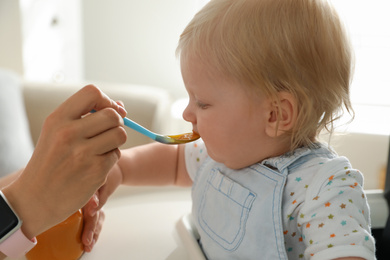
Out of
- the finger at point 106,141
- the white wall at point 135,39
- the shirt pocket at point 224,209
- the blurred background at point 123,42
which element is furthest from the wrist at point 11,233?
the white wall at point 135,39

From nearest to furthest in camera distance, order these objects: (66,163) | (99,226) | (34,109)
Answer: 1. (66,163)
2. (99,226)
3. (34,109)

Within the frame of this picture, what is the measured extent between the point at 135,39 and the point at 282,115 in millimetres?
1810

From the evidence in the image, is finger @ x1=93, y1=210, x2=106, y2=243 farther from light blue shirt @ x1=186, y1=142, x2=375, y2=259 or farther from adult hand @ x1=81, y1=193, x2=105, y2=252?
light blue shirt @ x1=186, y1=142, x2=375, y2=259

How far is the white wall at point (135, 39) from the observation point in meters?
2.26

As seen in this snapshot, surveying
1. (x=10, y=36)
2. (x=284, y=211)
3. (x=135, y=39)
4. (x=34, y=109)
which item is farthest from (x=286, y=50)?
(x=135, y=39)

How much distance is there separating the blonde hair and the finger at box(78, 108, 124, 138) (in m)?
0.17

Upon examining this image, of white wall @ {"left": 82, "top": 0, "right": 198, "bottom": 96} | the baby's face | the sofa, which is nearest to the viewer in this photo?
the baby's face

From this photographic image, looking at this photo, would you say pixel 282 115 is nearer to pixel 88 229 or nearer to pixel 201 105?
pixel 201 105

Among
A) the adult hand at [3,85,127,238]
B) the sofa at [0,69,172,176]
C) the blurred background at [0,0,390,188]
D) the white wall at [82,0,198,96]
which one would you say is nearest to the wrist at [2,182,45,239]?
the adult hand at [3,85,127,238]

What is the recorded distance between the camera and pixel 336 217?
52 cm

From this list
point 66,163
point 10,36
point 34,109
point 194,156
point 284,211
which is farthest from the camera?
point 10,36

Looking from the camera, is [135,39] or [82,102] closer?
[82,102]

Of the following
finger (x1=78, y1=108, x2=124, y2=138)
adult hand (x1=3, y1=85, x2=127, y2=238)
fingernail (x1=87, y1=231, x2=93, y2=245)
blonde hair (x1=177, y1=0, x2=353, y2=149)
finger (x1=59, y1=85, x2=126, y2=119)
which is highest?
blonde hair (x1=177, y1=0, x2=353, y2=149)

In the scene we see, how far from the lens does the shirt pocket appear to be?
637 millimetres
